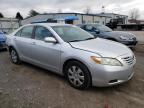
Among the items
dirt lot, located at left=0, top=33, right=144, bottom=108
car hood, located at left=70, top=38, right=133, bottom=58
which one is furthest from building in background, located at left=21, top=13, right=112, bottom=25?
car hood, located at left=70, top=38, right=133, bottom=58

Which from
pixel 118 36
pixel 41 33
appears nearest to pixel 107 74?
pixel 41 33

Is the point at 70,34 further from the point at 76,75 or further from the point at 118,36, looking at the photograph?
the point at 118,36

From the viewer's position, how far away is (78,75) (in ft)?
13.7

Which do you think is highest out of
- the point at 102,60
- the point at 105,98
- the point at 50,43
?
the point at 50,43

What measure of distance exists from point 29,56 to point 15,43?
0.97m

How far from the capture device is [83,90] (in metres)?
4.18

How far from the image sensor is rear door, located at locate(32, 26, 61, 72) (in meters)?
4.61

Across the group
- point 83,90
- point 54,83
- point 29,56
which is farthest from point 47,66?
point 83,90

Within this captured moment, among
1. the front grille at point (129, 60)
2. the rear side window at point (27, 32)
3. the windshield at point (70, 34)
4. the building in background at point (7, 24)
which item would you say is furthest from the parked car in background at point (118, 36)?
the building in background at point (7, 24)

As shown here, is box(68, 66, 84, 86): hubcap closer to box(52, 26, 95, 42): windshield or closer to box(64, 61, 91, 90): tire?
box(64, 61, 91, 90): tire

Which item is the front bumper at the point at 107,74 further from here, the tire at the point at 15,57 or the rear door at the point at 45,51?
the tire at the point at 15,57

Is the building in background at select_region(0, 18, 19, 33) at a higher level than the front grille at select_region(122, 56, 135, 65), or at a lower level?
higher

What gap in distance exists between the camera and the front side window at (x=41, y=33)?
5.00 metres

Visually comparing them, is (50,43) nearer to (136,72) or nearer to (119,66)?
(119,66)
